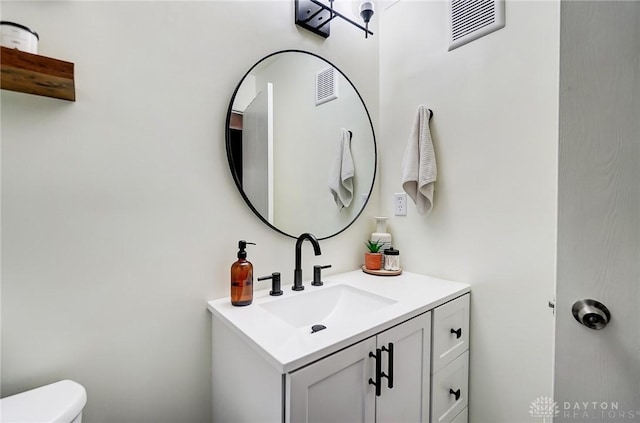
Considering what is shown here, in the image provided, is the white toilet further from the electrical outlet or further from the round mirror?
the electrical outlet

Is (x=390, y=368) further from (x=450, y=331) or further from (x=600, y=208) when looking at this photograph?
(x=600, y=208)

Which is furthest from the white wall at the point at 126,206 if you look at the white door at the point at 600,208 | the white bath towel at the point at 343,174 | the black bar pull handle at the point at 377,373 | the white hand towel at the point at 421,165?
the white door at the point at 600,208

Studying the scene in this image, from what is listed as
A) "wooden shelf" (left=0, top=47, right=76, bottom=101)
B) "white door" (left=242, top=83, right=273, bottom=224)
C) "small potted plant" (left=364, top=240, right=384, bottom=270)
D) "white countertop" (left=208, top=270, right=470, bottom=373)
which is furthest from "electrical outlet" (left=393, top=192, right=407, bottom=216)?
"wooden shelf" (left=0, top=47, right=76, bottom=101)

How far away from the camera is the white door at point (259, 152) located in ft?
3.70

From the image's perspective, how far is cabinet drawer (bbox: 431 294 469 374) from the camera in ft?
3.53

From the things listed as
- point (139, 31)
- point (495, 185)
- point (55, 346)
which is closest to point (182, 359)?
point (55, 346)

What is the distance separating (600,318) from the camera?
0.56 m

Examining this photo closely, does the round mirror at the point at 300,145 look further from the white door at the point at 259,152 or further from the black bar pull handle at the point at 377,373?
the black bar pull handle at the point at 377,373

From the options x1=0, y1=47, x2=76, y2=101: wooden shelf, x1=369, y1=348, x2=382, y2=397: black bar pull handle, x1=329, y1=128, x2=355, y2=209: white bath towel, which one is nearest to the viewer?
x1=0, y1=47, x2=76, y2=101: wooden shelf

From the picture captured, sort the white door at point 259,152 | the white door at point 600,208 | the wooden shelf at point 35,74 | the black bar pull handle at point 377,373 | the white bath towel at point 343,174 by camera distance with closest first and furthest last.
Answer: the white door at point 600,208
the wooden shelf at point 35,74
the black bar pull handle at point 377,373
the white door at point 259,152
the white bath towel at point 343,174

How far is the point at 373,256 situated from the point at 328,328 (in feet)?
2.21

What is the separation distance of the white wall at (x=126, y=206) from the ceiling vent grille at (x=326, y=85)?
310 millimetres

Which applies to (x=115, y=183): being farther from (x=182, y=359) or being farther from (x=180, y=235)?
(x=182, y=359)

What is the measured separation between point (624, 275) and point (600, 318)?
0.31ft
